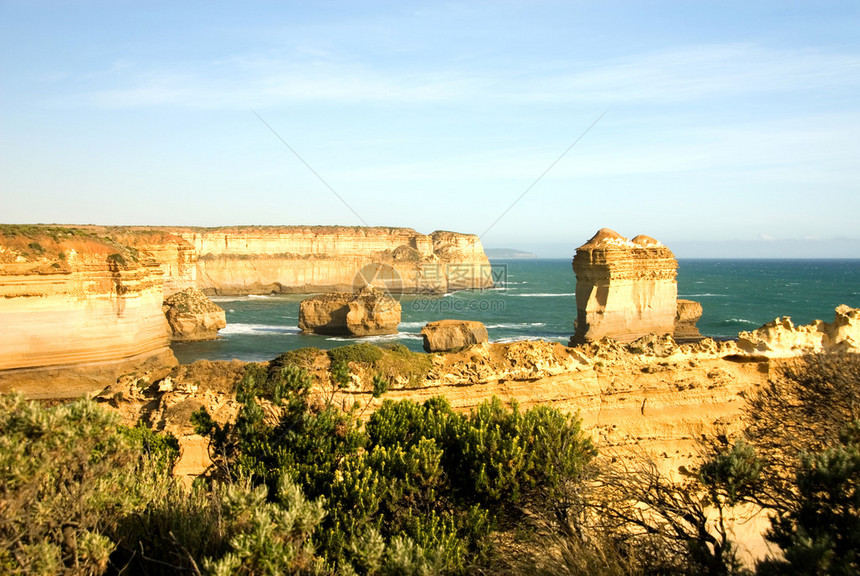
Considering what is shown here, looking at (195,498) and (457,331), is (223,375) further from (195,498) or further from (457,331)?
(457,331)

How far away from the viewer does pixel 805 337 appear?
14.5 meters

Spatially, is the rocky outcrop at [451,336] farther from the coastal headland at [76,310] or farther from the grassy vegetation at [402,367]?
the grassy vegetation at [402,367]

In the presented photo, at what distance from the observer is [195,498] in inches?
328

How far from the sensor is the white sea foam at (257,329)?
50438 millimetres

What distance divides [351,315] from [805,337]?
36667mm

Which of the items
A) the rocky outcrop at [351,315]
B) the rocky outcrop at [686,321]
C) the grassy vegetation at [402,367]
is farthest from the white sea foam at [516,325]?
the grassy vegetation at [402,367]

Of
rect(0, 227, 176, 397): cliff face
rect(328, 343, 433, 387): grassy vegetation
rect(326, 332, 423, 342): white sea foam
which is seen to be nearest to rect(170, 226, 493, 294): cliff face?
rect(326, 332, 423, 342): white sea foam

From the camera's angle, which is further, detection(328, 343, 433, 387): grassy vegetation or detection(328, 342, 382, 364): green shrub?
detection(328, 342, 382, 364): green shrub

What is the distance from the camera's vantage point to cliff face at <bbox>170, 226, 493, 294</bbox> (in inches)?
3565

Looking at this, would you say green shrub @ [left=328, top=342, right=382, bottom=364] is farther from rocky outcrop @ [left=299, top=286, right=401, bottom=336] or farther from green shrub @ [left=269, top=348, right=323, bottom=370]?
rocky outcrop @ [left=299, top=286, right=401, bottom=336]

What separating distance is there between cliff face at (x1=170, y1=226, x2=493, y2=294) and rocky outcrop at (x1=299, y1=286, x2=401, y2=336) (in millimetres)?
42194

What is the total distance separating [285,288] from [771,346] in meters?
84.3

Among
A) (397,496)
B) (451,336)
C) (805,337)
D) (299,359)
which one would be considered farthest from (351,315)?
(397,496)

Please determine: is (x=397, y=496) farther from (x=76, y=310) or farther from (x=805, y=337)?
(x=76, y=310)
